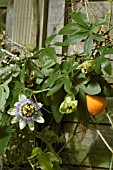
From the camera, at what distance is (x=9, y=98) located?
0.90m

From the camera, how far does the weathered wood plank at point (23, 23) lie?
45.7 inches

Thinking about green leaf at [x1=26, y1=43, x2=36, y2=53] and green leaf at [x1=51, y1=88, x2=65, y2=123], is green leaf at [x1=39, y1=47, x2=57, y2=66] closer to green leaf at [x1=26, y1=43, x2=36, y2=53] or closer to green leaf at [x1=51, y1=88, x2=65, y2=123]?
green leaf at [x1=51, y1=88, x2=65, y2=123]

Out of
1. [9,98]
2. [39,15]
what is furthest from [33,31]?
[9,98]

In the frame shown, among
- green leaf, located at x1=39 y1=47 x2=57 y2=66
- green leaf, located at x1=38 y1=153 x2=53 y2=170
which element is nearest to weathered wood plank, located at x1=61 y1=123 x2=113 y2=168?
green leaf, located at x1=38 y1=153 x2=53 y2=170

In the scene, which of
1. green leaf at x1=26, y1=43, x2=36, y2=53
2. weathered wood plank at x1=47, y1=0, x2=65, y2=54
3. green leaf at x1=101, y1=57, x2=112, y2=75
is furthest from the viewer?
weathered wood plank at x1=47, y1=0, x2=65, y2=54

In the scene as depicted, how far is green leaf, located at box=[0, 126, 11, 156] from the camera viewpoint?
829 mm

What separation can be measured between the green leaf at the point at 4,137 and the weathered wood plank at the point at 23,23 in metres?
0.40

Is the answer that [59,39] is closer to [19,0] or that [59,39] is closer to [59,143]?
Answer: [19,0]

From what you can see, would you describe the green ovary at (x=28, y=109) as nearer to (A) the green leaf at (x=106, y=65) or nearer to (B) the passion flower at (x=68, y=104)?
(B) the passion flower at (x=68, y=104)

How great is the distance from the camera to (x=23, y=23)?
3.85ft

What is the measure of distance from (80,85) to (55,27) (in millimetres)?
430

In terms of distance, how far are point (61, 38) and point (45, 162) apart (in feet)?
1.61

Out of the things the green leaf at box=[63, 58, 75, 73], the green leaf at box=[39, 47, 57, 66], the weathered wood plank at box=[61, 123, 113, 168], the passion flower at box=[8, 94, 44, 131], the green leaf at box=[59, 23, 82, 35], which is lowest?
A: the weathered wood plank at box=[61, 123, 113, 168]

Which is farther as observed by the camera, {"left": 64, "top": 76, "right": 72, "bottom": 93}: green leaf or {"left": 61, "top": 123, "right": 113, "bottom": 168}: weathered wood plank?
{"left": 61, "top": 123, "right": 113, "bottom": 168}: weathered wood plank
